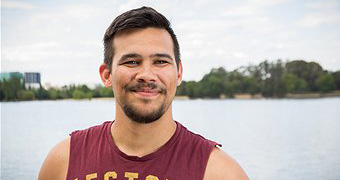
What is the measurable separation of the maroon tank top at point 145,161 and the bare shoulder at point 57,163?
73 mm

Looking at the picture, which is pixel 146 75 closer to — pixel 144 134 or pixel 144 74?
pixel 144 74

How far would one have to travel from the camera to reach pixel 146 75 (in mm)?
2051

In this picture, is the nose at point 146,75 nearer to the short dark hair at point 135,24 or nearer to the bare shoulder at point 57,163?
the short dark hair at point 135,24

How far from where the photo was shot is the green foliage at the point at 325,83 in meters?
35.8

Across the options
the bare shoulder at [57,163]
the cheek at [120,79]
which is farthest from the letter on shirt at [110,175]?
the cheek at [120,79]

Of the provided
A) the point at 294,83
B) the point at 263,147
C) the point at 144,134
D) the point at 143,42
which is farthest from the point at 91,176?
the point at 294,83

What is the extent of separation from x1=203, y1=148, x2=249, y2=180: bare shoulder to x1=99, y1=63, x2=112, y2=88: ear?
30.2 inches

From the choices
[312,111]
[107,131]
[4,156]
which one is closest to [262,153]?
[4,156]

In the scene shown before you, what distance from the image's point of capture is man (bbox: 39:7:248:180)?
6.87 ft

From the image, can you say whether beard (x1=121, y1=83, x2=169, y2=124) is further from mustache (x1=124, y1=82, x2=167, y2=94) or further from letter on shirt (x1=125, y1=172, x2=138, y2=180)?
letter on shirt (x1=125, y1=172, x2=138, y2=180)

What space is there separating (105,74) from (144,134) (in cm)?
45

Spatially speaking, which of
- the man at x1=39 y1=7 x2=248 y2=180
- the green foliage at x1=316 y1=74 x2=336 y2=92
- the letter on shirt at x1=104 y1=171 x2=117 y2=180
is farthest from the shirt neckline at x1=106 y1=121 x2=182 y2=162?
the green foliage at x1=316 y1=74 x2=336 y2=92

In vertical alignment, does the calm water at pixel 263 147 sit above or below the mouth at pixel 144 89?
below

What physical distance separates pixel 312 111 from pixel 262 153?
30.6 meters
